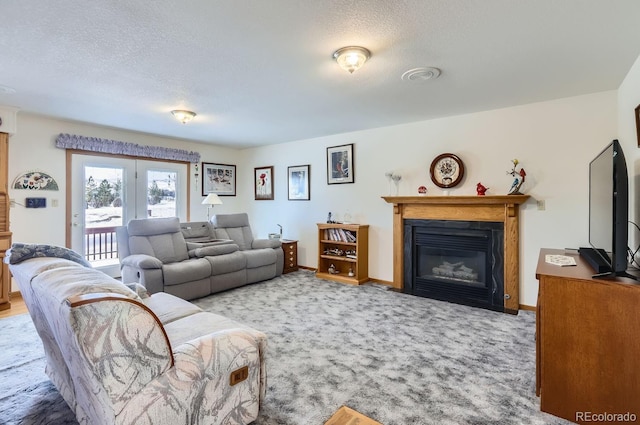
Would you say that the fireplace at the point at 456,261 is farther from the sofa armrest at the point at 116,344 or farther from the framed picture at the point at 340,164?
the sofa armrest at the point at 116,344

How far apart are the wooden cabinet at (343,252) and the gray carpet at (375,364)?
0.94 metres

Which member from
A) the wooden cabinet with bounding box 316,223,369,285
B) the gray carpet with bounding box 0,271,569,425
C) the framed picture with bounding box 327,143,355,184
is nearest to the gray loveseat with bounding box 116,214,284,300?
the gray carpet with bounding box 0,271,569,425

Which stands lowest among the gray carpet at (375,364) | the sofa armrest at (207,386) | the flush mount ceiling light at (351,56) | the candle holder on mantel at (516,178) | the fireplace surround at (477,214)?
the gray carpet at (375,364)

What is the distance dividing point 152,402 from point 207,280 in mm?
2947

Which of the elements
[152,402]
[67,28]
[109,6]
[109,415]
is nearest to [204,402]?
[152,402]

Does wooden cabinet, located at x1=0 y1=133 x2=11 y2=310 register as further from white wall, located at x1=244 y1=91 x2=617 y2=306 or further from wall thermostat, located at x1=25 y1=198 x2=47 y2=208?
white wall, located at x1=244 y1=91 x2=617 y2=306

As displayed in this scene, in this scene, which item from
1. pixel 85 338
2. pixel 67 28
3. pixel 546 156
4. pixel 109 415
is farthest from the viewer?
pixel 546 156

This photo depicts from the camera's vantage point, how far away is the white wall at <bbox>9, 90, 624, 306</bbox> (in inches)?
132

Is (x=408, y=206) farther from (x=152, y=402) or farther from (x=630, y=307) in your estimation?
(x=152, y=402)

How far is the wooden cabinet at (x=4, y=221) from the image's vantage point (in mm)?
3570

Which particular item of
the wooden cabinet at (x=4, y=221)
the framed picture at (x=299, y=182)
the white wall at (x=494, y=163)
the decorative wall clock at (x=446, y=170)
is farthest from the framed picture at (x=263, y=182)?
the wooden cabinet at (x=4, y=221)

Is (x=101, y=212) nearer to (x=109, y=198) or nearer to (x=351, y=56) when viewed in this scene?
(x=109, y=198)

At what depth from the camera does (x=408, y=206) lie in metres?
4.38

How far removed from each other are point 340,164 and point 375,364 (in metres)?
3.37
